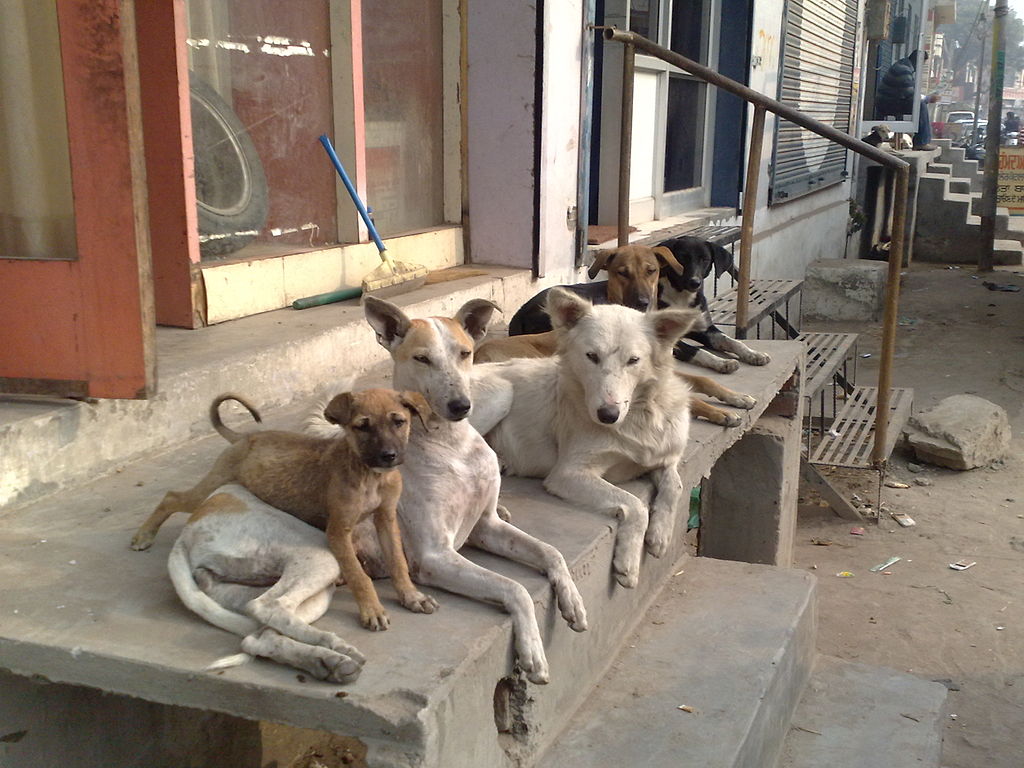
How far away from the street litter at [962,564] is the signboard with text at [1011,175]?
1602 cm

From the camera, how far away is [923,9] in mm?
24375

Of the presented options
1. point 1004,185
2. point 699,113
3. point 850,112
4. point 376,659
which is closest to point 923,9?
point 1004,185

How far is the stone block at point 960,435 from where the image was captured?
280 inches

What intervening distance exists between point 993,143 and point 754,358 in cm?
1383

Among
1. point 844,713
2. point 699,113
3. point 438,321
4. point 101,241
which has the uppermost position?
point 699,113

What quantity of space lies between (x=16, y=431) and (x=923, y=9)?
2599cm

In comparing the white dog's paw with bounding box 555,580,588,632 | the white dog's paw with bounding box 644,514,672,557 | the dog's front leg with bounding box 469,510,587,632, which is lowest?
the white dog's paw with bounding box 644,514,672,557

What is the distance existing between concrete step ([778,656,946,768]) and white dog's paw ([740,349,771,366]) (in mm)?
1586

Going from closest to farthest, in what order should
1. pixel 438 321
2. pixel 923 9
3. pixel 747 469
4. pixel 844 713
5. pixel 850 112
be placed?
pixel 438 321 < pixel 844 713 < pixel 747 469 < pixel 850 112 < pixel 923 9

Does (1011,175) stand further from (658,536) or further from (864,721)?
(658,536)

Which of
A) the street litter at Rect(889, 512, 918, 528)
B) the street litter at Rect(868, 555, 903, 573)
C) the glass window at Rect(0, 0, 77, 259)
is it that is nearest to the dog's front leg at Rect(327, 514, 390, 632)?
the glass window at Rect(0, 0, 77, 259)

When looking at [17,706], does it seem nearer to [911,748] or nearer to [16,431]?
[16,431]

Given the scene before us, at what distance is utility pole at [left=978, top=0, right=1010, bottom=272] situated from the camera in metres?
16.1

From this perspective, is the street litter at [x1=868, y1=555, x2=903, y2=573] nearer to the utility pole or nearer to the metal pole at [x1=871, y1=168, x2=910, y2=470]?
the metal pole at [x1=871, y1=168, x2=910, y2=470]
